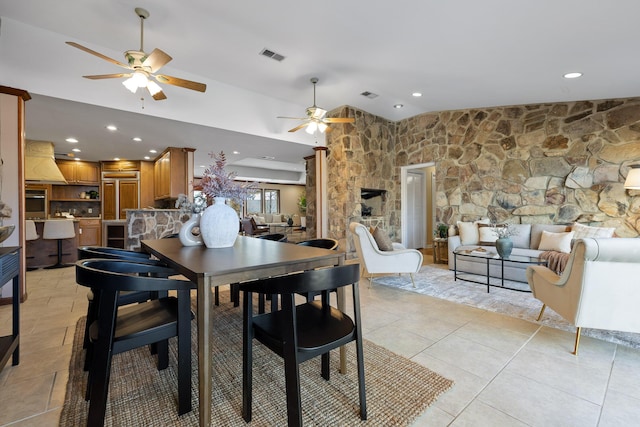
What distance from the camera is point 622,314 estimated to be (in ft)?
6.29

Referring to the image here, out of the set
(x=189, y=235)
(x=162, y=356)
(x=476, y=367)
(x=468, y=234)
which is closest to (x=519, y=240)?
(x=468, y=234)

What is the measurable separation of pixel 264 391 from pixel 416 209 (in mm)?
6203

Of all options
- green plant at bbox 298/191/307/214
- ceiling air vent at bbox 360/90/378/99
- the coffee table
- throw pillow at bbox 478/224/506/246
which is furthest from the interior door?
green plant at bbox 298/191/307/214

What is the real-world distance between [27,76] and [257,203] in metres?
10.4

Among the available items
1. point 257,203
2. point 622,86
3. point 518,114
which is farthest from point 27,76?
point 257,203

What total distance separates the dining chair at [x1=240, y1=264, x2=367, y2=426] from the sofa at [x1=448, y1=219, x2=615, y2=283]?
3417 millimetres

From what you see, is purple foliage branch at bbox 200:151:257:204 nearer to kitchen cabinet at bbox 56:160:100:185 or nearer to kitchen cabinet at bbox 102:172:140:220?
kitchen cabinet at bbox 102:172:140:220

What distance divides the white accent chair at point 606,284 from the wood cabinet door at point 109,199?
8.97 meters

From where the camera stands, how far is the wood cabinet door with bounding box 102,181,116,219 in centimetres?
734

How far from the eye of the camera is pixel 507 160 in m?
5.01

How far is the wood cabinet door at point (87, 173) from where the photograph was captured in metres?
7.24

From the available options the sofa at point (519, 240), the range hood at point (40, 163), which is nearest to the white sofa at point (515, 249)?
the sofa at point (519, 240)

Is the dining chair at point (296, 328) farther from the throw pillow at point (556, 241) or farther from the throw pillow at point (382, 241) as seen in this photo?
the throw pillow at point (556, 241)

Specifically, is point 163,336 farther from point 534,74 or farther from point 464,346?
point 534,74
